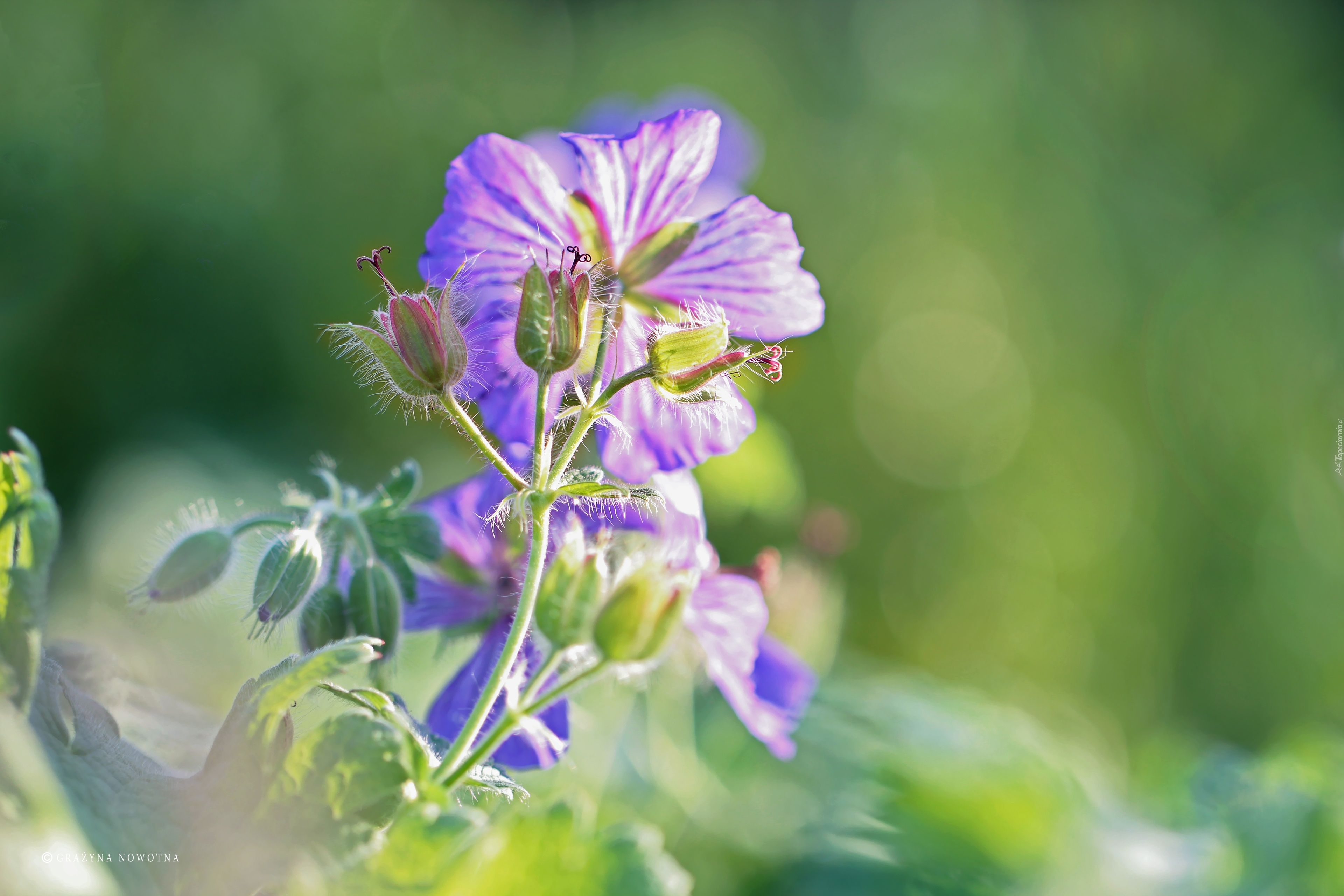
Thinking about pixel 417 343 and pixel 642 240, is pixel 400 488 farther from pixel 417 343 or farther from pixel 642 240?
pixel 642 240

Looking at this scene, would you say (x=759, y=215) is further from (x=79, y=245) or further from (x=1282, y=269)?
(x=1282, y=269)

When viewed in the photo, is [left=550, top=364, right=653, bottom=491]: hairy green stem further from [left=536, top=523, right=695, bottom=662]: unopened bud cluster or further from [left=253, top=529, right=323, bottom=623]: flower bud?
[left=253, top=529, right=323, bottom=623]: flower bud

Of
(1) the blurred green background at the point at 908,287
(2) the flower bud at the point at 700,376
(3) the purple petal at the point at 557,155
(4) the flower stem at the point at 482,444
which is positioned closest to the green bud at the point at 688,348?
(2) the flower bud at the point at 700,376

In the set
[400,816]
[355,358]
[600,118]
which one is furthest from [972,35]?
[400,816]

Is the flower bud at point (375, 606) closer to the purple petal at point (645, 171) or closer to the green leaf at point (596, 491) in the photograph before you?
the green leaf at point (596, 491)

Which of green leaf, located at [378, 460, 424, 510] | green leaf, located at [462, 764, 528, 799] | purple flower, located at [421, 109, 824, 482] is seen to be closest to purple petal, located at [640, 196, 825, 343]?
purple flower, located at [421, 109, 824, 482]

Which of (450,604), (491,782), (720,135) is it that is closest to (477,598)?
(450,604)

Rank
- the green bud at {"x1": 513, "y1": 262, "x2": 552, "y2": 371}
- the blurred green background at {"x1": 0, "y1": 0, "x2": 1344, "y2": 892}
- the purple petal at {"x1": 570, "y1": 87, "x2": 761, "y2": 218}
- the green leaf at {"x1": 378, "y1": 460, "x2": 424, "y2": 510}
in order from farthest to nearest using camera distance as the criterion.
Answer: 1. the blurred green background at {"x1": 0, "y1": 0, "x2": 1344, "y2": 892}
2. the purple petal at {"x1": 570, "y1": 87, "x2": 761, "y2": 218}
3. the green leaf at {"x1": 378, "y1": 460, "x2": 424, "y2": 510}
4. the green bud at {"x1": 513, "y1": 262, "x2": 552, "y2": 371}

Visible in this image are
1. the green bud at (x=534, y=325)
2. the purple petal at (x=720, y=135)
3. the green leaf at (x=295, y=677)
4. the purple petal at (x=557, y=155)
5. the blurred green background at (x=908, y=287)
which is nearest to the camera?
the green leaf at (x=295, y=677)
